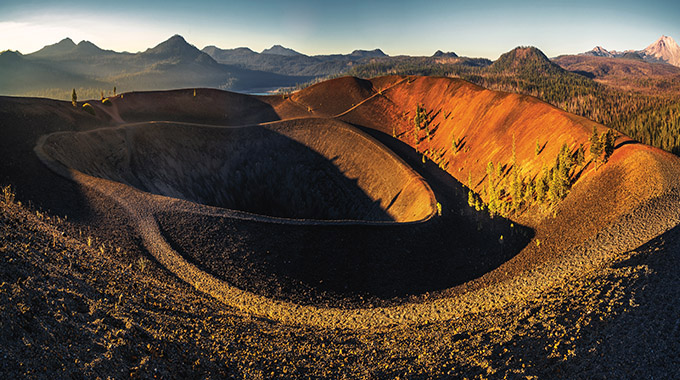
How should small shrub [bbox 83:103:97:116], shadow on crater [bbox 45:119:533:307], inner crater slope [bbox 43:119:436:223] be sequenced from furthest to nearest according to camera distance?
1. small shrub [bbox 83:103:97:116]
2. inner crater slope [bbox 43:119:436:223]
3. shadow on crater [bbox 45:119:533:307]

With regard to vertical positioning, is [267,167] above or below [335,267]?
above

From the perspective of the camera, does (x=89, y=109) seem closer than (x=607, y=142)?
No

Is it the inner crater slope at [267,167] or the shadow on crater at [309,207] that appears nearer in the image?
the shadow on crater at [309,207]

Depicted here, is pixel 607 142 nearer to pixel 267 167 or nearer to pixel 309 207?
pixel 309 207

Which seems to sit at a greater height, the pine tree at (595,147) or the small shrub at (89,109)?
the small shrub at (89,109)

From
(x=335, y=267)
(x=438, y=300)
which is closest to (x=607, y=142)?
(x=438, y=300)

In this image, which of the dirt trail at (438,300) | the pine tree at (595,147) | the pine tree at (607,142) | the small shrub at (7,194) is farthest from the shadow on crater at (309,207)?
the pine tree at (607,142)

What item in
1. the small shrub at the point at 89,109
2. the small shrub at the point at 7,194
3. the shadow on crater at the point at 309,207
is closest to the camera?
the small shrub at the point at 7,194

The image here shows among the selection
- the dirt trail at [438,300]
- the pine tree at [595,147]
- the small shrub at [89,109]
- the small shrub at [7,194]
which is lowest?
the dirt trail at [438,300]

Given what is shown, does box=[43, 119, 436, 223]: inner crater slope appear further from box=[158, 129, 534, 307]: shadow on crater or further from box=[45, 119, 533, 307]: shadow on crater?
box=[158, 129, 534, 307]: shadow on crater

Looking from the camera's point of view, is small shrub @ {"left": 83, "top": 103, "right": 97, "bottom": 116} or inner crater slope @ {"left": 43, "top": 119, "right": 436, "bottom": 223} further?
small shrub @ {"left": 83, "top": 103, "right": 97, "bottom": 116}

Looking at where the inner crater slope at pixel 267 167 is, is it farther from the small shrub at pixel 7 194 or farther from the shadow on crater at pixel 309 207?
the small shrub at pixel 7 194

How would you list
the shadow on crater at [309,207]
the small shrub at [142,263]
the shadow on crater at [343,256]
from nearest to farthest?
the small shrub at [142,263] → the shadow on crater at [343,256] → the shadow on crater at [309,207]

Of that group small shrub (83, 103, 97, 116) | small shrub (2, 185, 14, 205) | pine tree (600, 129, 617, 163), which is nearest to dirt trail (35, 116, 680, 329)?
small shrub (2, 185, 14, 205)
